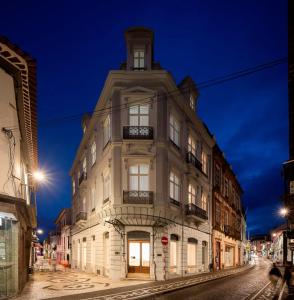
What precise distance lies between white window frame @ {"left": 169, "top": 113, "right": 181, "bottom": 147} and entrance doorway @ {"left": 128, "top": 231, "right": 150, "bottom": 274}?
6961mm

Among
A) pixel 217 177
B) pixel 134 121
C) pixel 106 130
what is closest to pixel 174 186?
pixel 134 121

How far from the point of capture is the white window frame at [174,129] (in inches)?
1085

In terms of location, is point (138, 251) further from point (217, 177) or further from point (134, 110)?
point (217, 177)

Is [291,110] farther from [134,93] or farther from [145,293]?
[145,293]

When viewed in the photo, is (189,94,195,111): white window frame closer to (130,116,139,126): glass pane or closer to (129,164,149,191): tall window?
(130,116,139,126): glass pane

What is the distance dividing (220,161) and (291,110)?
15.1 m

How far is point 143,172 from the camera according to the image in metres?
25.4

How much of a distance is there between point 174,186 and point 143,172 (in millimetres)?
3502

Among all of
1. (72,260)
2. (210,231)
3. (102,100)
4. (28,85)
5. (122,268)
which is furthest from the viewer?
(72,260)

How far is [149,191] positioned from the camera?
2478 cm

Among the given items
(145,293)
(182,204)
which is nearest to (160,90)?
(182,204)

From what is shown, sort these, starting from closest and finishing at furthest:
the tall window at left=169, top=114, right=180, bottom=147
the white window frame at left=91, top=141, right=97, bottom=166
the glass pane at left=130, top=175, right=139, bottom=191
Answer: the glass pane at left=130, top=175, right=139, bottom=191 → the tall window at left=169, top=114, right=180, bottom=147 → the white window frame at left=91, top=141, right=97, bottom=166

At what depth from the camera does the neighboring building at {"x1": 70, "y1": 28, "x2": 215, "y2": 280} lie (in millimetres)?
24594

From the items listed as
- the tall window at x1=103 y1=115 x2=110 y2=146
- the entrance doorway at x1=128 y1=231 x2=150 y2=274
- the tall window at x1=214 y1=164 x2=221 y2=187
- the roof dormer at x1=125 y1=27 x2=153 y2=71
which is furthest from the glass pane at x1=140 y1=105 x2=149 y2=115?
the tall window at x1=214 y1=164 x2=221 y2=187
